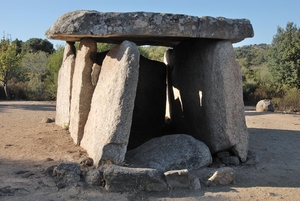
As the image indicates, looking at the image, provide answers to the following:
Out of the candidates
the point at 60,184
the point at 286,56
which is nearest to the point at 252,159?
the point at 60,184

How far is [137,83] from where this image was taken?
5.73 m

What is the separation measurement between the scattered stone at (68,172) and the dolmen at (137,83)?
0.39 m

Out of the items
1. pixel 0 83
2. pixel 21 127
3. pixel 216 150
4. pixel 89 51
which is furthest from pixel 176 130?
pixel 0 83

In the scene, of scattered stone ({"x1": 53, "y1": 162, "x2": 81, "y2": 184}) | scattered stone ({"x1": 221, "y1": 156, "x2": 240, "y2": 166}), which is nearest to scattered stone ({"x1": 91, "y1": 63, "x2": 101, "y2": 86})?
scattered stone ({"x1": 53, "y1": 162, "x2": 81, "y2": 184})

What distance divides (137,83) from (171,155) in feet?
4.20

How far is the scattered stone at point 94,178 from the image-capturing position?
425cm

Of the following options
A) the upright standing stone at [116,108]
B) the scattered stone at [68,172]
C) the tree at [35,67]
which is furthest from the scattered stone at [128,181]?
the tree at [35,67]

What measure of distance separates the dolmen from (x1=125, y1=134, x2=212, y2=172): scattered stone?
0.04 feet

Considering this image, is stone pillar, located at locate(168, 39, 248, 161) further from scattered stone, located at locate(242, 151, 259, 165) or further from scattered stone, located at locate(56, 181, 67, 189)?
scattered stone, located at locate(56, 181, 67, 189)

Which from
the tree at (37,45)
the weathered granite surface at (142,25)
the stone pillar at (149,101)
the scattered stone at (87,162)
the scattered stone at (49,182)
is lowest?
the scattered stone at (49,182)

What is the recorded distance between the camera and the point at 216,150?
18.5 ft

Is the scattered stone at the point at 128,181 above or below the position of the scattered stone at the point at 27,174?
above

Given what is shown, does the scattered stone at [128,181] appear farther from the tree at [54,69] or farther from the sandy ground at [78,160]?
the tree at [54,69]

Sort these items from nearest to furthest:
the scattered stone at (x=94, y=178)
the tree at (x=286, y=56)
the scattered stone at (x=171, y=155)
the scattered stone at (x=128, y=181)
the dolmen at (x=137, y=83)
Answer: the scattered stone at (x=128, y=181) → the scattered stone at (x=94, y=178) → the dolmen at (x=137, y=83) → the scattered stone at (x=171, y=155) → the tree at (x=286, y=56)
